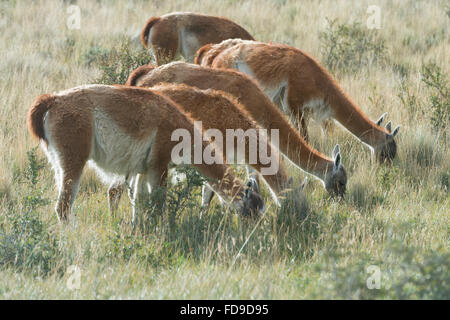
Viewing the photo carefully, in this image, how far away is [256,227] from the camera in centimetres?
600

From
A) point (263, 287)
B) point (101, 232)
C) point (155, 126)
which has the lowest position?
point (101, 232)

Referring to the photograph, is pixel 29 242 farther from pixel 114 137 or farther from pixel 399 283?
pixel 399 283

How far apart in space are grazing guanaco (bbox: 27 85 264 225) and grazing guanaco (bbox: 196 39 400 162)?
2.73 metres

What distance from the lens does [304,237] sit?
6.09 meters

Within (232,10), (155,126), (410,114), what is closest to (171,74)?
(155,126)

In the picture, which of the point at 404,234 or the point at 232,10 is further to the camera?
the point at 232,10

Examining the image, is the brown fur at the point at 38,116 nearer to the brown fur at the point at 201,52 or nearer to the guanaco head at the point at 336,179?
the guanaco head at the point at 336,179

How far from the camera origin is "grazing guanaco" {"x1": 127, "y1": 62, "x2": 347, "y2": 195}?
23.9 feet

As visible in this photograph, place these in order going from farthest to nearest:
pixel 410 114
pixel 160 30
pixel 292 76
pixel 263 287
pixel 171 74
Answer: pixel 160 30
pixel 410 114
pixel 292 76
pixel 171 74
pixel 263 287

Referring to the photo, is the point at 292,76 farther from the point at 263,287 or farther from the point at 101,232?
the point at 263,287

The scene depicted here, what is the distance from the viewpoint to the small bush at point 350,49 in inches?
510

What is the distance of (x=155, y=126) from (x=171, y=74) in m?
1.71

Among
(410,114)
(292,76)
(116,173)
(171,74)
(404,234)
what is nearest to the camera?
(404,234)

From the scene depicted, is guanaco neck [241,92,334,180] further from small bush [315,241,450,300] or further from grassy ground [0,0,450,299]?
small bush [315,241,450,300]
